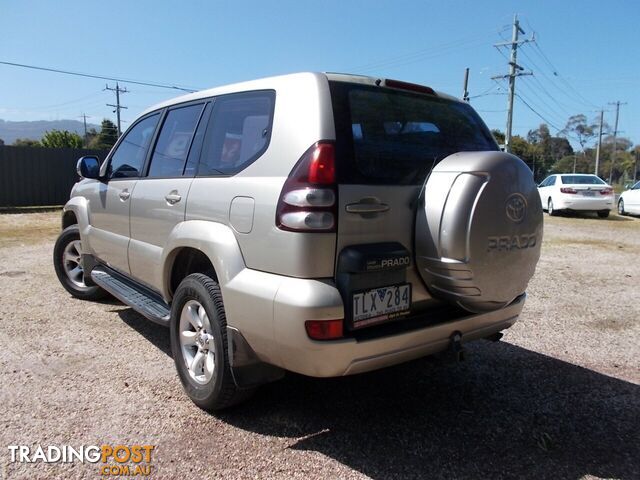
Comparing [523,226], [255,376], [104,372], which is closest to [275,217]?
[255,376]

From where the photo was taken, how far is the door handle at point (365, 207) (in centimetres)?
248

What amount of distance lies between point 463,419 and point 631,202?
16.9 meters

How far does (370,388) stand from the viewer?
3422 mm

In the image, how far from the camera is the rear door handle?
97.7 inches

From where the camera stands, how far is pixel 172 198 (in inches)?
133

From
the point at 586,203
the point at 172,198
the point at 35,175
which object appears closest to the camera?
the point at 172,198

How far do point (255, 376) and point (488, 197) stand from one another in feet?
5.03

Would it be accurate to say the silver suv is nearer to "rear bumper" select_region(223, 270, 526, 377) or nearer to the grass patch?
"rear bumper" select_region(223, 270, 526, 377)

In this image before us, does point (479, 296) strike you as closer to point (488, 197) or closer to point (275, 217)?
point (488, 197)

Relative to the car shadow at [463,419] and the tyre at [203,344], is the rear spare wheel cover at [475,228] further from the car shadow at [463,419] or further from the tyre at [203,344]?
the tyre at [203,344]

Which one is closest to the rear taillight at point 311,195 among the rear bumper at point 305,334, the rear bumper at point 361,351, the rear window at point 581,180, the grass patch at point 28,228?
the rear bumper at point 305,334

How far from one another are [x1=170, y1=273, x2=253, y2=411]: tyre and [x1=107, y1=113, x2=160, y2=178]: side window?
142cm

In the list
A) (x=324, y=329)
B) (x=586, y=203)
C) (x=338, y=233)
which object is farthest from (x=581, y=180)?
(x=324, y=329)

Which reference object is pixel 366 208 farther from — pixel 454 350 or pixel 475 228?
pixel 454 350
